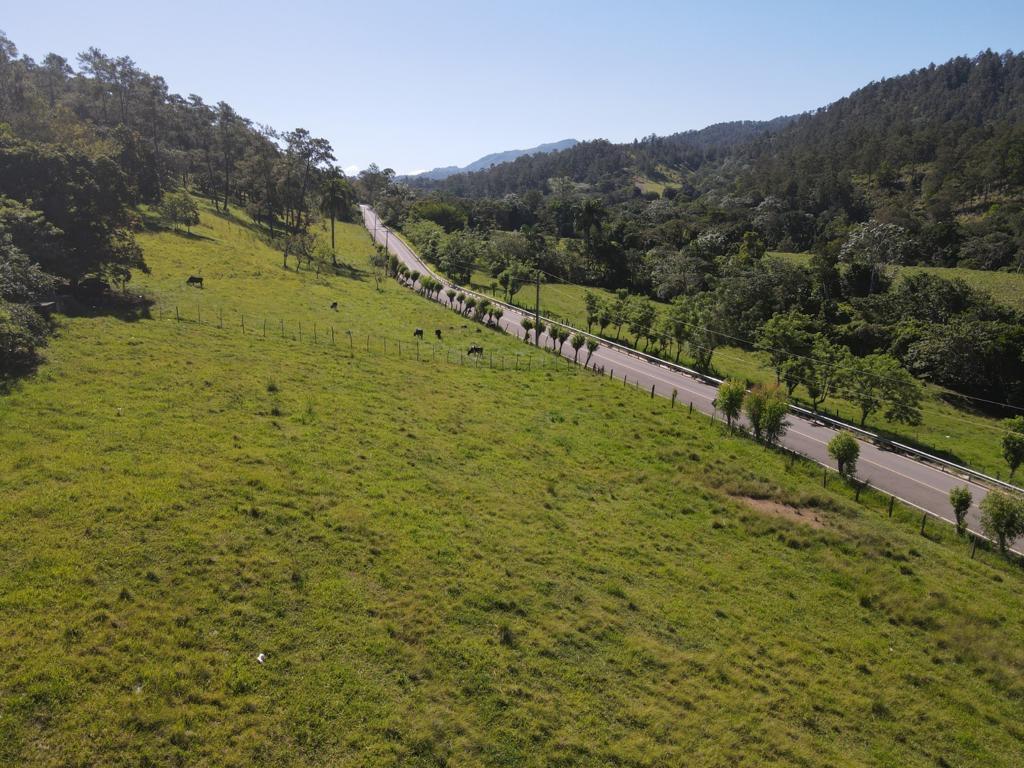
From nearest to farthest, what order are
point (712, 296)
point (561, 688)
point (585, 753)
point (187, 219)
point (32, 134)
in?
point (585, 753) < point (561, 688) < point (32, 134) < point (187, 219) < point (712, 296)

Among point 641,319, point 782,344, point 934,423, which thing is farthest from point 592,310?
point 934,423

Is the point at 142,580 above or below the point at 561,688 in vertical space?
above

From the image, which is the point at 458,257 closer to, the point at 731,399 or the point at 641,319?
the point at 641,319

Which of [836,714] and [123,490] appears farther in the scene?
[123,490]

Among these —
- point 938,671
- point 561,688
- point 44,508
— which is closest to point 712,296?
point 938,671

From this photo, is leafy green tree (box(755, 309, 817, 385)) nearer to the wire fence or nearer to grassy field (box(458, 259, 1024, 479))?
grassy field (box(458, 259, 1024, 479))

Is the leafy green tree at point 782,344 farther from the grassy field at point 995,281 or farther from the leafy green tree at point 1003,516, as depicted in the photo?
the grassy field at point 995,281

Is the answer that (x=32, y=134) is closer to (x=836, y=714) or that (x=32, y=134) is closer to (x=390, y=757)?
(x=390, y=757)
